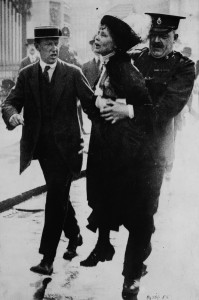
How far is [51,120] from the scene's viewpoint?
12.4 ft

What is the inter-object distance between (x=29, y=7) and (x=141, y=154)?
11174 millimetres

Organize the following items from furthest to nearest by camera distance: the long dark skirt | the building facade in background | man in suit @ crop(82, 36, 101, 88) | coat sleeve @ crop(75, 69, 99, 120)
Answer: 1. the building facade in background
2. man in suit @ crop(82, 36, 101, 88)
3. coat sleeve @ crop(75, 69, 99, 120)
4. the long dark skirt

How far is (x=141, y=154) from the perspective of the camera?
348 centimetres

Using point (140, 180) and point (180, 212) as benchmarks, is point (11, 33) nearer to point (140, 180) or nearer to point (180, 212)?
point (180, 212)

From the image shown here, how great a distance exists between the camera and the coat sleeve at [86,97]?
355 centimetres

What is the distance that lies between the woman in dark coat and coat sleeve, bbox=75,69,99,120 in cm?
7

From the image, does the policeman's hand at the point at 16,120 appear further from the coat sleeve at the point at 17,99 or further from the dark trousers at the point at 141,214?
the dark trousers at the point at 141,214

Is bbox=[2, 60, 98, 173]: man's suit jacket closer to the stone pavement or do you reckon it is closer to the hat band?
the hat band

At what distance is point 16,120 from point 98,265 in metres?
1.33

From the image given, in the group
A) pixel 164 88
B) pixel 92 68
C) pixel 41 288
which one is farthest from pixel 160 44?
pixel 92 68

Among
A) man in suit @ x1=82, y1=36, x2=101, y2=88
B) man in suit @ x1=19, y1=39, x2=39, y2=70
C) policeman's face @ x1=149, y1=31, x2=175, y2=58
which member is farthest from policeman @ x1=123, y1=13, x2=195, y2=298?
man in suit @ x1=19, y1=39, x2=39, y2=70

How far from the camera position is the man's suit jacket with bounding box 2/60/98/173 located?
3.78 m

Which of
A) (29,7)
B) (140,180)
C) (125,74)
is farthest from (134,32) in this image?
(29,7)

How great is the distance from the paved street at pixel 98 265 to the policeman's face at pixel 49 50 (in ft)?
5.27
